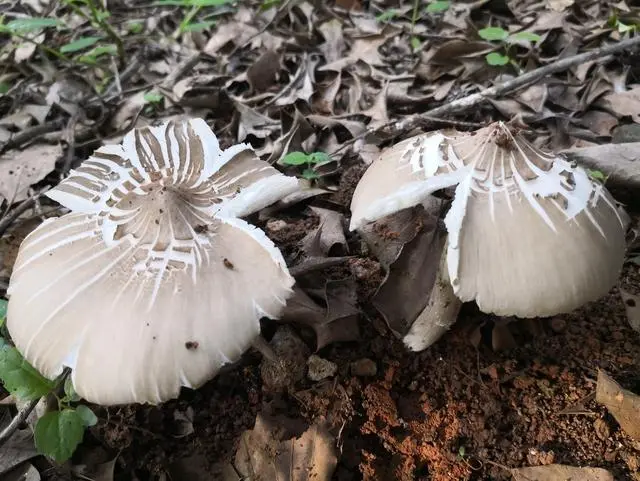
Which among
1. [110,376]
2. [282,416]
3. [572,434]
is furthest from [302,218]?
[572,434]

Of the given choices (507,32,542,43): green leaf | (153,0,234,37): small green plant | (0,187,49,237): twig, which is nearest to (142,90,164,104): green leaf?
(153,0,234,37): small green plant

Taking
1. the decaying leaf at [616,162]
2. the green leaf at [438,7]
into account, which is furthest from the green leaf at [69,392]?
the green leaf at [438,7]

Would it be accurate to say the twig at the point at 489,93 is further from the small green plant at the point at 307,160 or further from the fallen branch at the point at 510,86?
the small green plant at the point at 307,160

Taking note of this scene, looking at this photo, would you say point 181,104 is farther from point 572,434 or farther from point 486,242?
point 572,434

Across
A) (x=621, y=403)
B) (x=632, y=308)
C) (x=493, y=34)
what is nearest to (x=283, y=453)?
(x=621, y=403)

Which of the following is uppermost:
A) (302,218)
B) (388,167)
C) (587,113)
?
(388,167)

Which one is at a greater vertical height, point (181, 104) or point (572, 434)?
point (181, 104)

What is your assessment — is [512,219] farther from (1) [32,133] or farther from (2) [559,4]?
(1) [32,133]
